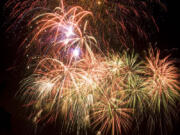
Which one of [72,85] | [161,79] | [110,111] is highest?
[161,79]

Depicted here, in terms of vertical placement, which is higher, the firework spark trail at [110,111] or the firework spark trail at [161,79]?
the firework spark trail at [161,79]

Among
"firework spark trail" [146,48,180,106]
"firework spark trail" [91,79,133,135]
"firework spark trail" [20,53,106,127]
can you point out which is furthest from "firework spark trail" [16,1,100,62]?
"firework spark trail" [146,48,180,106]

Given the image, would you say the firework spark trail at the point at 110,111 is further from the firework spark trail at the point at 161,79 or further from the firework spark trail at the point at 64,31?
the firework spark trail at the point at 64,31

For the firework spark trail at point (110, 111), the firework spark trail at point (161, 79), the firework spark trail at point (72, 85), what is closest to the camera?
the firework spark trail at point (72, 85)

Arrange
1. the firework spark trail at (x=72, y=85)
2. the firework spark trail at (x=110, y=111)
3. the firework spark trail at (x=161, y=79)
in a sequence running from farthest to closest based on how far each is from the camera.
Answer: the firework spark trail at (x=161, y=79) → the firework spark trail at (x=110, y=111) → the firework spark trail at (x=72, y=85)

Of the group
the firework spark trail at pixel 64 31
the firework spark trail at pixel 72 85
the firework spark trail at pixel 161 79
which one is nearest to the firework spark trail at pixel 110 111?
the firework spark trail at pixel 72 85

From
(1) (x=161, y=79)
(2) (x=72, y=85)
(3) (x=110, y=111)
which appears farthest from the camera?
(1) (x=161, y=79)

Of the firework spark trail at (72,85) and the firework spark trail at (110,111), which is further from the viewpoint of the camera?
the firework spark trail at (110,111)

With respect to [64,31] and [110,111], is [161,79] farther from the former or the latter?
[64,31]

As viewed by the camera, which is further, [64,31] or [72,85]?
[64,31]

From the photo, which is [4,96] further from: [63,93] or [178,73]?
[178,73]

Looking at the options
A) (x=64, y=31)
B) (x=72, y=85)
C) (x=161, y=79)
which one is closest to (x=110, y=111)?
(x=72, y=85)

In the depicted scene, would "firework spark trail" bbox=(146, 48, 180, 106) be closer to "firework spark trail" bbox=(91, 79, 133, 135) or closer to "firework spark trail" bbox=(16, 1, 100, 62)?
"firework spark trail" bbox=(91, 79, 133, 135)
